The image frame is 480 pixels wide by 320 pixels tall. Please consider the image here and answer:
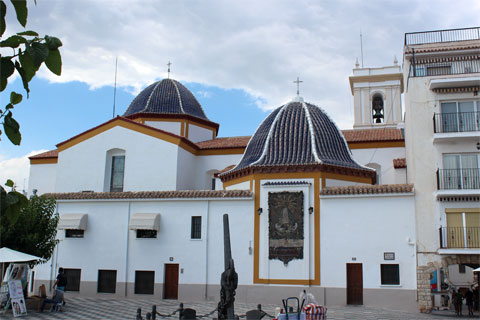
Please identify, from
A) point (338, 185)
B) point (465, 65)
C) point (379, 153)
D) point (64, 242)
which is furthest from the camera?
point (379, 153)

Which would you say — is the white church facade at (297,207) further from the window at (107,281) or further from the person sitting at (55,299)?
the person sitting at (55,299)

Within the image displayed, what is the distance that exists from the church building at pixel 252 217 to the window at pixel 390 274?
0.04 meters

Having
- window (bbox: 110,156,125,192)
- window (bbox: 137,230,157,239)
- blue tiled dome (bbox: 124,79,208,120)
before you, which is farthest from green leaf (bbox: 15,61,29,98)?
blue tiled dome (bbox: 124,79,208,120)

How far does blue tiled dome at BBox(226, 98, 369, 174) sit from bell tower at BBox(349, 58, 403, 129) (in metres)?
13.8

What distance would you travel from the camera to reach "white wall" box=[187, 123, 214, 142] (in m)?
34.7

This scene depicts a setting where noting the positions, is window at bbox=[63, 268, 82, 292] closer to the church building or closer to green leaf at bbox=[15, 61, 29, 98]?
the church building

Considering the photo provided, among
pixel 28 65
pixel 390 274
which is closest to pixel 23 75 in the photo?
pixel 28 65

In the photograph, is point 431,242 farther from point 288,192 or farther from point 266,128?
point 266,128

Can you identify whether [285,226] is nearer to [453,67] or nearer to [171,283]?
[171,283]

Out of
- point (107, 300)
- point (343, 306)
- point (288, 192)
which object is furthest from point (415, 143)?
point (107, 300)

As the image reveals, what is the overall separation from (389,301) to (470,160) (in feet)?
22.5

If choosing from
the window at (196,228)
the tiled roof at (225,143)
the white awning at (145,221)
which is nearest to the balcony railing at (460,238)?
the window at (196,228)

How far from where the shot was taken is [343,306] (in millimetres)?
22047

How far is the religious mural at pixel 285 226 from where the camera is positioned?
23.2m
